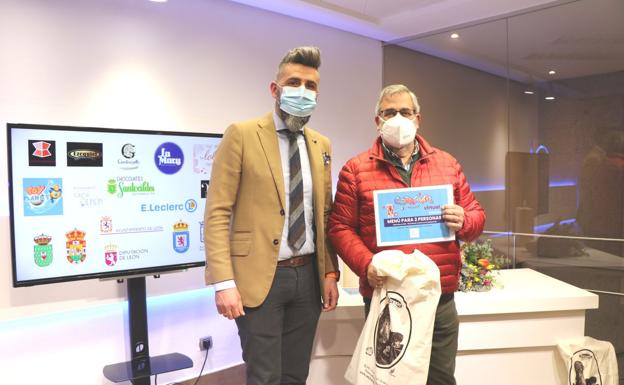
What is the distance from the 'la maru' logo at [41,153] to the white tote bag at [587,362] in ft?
9.00

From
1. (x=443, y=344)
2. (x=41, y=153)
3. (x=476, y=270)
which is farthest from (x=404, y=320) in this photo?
(x=41, y=153)

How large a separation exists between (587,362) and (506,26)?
2.61m

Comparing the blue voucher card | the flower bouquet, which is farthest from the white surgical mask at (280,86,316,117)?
the flower bouquet

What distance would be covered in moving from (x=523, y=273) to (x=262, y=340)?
221 cm

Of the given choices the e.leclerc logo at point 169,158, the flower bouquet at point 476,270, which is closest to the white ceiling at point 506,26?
the e.leclerc logo at point 169,158

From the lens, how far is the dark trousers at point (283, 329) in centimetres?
161

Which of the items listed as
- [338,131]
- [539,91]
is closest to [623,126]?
[539,91]

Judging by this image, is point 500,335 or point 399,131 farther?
point 500,335

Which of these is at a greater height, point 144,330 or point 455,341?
point 455,341

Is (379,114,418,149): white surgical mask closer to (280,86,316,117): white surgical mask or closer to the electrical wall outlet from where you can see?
(280,86,316,117): white surgical mask

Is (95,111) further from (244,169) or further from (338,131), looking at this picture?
(338,131)

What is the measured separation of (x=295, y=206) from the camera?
169 centimetres

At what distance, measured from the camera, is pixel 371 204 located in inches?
69.7

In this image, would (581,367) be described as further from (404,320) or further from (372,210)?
(372,210)
